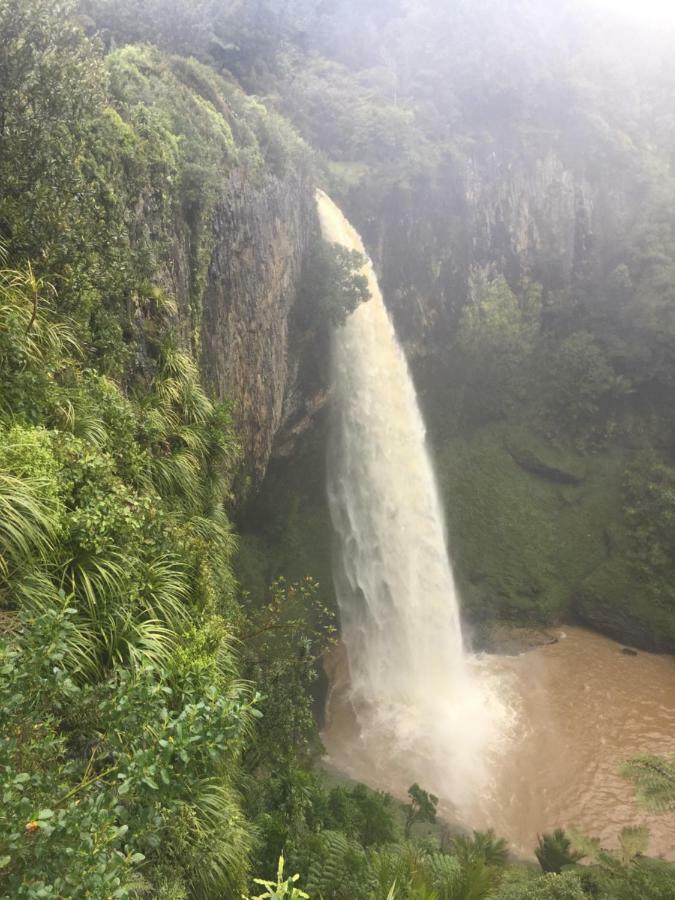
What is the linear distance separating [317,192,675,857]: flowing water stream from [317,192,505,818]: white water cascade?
0.04m

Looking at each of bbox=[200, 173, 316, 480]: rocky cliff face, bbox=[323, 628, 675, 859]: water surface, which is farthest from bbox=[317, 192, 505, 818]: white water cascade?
bbox=[200, 173, 316, 480]: rocky cliff face

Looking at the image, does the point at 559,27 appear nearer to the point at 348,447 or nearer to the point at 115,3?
the point at 115,3

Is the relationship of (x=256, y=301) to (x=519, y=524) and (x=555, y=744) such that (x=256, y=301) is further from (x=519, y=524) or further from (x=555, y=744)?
(x=519, y=524)

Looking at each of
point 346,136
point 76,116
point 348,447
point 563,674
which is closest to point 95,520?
point 76,116

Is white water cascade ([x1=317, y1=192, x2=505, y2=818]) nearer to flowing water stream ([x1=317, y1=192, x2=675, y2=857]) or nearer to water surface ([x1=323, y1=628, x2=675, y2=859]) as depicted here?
flowing water stream ([x1=317, y1=192, x2=675, y2=857])

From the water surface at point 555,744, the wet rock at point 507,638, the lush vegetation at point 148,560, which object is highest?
the lush vegetation at point 148,560

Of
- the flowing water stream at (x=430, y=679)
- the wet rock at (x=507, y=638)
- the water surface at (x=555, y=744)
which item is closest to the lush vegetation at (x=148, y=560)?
the flowing water stream at (x=430, y=679)

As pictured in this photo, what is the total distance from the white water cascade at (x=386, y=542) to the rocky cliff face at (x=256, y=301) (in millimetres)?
1996

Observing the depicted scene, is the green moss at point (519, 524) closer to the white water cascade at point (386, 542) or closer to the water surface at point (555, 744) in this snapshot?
the water surface at point (555, 744)

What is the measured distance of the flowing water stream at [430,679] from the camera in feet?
37.4

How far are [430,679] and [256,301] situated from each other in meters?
10.3

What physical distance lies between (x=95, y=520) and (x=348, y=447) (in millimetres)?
12933

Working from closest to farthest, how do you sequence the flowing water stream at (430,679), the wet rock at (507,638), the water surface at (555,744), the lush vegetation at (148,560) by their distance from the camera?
the lush vegetation at (148,560)
the water surface at (555,744)
the flowing water stream at (430,679)
the wet rock at (507,638)

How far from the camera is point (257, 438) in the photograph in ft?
42.4
